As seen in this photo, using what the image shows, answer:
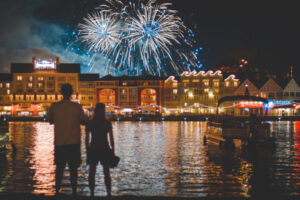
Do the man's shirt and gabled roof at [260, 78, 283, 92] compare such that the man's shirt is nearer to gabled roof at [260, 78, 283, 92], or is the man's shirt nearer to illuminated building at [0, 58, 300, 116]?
illuminated building at [0, 58, 300, 116]

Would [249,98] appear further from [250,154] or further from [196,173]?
[196,173]

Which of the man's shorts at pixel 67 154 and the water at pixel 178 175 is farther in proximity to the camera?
the water at pixel 178 175

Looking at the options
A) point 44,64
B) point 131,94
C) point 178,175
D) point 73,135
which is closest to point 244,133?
point 178,175

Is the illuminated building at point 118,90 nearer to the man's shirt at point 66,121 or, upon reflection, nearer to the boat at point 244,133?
the boat at point 244,133

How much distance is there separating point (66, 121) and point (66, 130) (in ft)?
0.61

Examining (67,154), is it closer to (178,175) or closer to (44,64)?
(178,175)

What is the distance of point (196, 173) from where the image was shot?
11914 mm

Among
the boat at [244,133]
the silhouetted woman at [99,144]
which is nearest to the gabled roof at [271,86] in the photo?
the boat at [244,133]

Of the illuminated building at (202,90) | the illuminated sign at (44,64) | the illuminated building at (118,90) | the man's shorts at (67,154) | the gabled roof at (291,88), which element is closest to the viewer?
the man's shorts at (67,154)

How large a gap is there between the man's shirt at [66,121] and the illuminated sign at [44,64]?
105 metres

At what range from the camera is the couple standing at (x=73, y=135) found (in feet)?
25.9

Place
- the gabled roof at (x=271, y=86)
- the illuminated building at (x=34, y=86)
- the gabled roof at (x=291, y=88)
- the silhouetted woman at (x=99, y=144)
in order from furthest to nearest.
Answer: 1. the illuminated building at (x=34, y=86)
2. the gabled roof at (x=271, y=86)
3. the gabled roof at (x=291, y=88)
4. the silhouetted woman at (x=99, y=144)

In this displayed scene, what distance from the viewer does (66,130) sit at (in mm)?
7926

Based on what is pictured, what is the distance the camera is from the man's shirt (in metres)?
7.90
